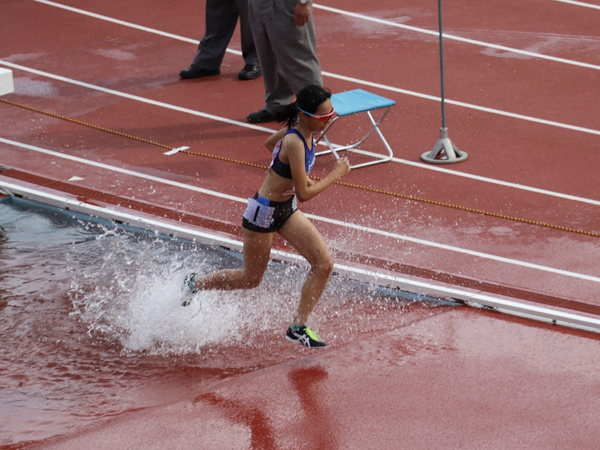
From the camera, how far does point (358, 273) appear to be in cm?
634

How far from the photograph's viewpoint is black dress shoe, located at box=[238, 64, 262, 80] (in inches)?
399

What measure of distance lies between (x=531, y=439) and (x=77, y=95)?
689cm

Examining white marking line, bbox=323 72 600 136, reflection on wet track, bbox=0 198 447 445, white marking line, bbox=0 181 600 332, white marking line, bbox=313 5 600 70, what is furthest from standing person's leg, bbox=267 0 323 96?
white marking line, bbox=313 5 600 70

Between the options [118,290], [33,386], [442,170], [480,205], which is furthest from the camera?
[442,170]

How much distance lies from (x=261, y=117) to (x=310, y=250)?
4.13m

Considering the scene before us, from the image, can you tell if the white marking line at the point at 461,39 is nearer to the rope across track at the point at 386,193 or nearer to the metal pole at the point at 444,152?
the metal pole at the point at 444,152

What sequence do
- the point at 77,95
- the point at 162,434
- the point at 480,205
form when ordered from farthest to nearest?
1. the point at 77,95
2. the point at 480,205
3. the point at 162,434

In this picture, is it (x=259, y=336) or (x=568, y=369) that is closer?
(x=568, y=369)

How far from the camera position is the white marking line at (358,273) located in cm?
577

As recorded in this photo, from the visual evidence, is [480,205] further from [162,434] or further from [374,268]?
[162,434]

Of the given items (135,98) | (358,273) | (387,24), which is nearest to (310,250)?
(358,273)

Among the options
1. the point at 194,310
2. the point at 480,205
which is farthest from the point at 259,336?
the point at 480,205

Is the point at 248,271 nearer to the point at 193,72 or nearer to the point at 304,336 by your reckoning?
the point at 304,336

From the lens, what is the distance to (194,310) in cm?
578
